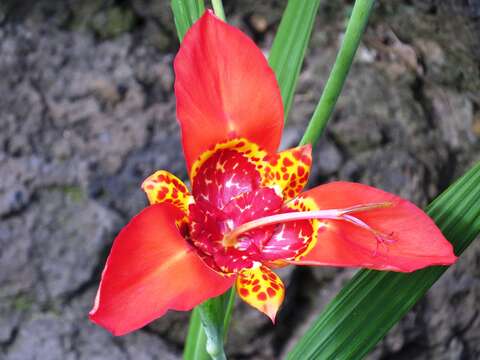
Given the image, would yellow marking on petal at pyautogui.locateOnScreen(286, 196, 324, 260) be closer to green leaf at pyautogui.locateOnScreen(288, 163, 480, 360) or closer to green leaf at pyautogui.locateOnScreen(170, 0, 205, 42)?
green leaf at pyautogui.locateOnScreen(288, 163, 480, 360)

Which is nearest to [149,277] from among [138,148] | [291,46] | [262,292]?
[262,292]

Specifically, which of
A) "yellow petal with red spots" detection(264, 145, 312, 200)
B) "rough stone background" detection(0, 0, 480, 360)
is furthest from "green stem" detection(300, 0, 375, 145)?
"rough stone background" detection(0, 0, 480, 360)

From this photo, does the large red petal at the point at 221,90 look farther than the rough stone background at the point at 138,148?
No

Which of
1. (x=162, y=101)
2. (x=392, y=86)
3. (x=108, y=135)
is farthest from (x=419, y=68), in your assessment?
(x=108, y=135)

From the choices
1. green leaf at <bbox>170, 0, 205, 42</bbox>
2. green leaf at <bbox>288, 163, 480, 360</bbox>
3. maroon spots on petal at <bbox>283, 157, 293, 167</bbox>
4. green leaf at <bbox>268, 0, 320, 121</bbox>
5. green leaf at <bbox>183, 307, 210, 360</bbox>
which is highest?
green leaf at <bbox>170, 0, 205, 42</bbox>

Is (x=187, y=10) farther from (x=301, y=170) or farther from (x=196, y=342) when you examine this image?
(x=196, y=342)

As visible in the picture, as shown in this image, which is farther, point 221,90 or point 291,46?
point 291,46

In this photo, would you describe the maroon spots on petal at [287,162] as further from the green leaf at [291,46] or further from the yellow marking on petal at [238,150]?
the green leaf at [291,46]

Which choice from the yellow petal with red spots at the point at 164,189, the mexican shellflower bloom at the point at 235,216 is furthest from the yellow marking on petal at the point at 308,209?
the yellow petal with red spots at the point at 164,189
